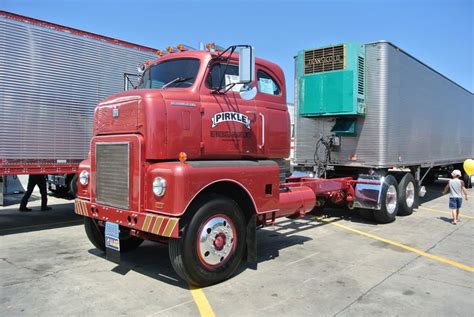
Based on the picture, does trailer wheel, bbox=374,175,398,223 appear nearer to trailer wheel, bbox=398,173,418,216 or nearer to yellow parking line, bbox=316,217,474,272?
trailer wheel, bbox=398,173,418,216

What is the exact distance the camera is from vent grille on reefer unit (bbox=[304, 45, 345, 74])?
986 cm

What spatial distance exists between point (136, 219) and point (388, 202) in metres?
6.87

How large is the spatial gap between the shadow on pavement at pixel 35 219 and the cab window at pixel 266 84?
545 centimetres

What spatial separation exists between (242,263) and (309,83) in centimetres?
562

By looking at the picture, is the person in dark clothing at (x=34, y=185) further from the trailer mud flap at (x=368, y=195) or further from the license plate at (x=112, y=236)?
the trailer mud flap at (x=368, y=195)

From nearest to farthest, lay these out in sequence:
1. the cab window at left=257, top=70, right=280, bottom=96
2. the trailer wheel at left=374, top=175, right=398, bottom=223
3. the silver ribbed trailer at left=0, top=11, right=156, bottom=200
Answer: the cab window at left=257, top=70, right=280, bottom=96 < the silver ribbed trailer at left=0, top=11, right=156, bottom=200 < the trailer wheel at left=374, top=175, right=398, bottom=223

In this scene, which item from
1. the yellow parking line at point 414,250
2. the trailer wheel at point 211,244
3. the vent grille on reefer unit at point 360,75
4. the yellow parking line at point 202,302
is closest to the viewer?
the yellow parking line at point 202,302

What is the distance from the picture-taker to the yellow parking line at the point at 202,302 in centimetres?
438

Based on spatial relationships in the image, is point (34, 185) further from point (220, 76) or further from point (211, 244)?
point (211, 244)

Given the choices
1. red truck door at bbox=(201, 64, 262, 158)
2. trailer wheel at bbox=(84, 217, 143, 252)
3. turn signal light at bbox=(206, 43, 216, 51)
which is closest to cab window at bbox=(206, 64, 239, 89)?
red truck door at bbox=(201, 64, 262, 158)

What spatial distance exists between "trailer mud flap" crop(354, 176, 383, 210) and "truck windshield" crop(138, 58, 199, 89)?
18.2 feet

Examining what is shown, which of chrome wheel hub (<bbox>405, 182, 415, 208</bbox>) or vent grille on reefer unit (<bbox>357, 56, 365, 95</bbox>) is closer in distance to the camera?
vent grille on reefer unit (<bbox>357, 56, 365, 95</bbox>)

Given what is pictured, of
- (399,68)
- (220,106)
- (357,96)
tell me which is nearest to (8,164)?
(220,106)

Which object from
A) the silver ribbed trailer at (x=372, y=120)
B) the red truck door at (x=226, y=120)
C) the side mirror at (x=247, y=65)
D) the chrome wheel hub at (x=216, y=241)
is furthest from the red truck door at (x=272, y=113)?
the silver ribbed trailer at (x=372, y=120)
